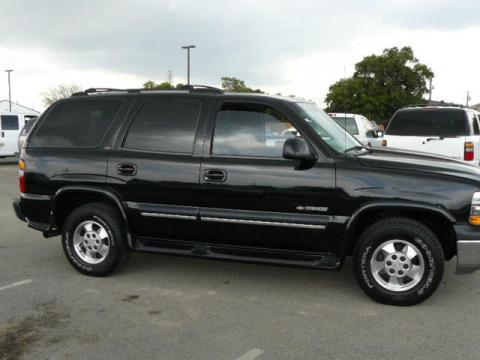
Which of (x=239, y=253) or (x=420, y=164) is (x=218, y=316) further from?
(x=420, y=164)

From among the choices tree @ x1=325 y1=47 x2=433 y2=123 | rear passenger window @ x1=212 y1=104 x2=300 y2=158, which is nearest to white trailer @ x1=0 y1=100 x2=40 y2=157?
rear passenger window @ x1=212 y1=104 x2=300 y2=158

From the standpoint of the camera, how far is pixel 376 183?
4289 mm

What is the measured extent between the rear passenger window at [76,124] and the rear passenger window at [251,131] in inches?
46.3

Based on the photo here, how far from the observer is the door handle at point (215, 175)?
4.63 meters

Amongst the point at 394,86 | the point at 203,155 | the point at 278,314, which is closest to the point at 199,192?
the point at 203,155

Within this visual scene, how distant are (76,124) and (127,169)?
0.84 metres

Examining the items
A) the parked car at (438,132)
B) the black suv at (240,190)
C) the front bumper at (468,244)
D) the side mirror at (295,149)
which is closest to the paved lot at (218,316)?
the black suv at (240,190)

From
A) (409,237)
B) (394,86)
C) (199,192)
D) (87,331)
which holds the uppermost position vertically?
(394,86)

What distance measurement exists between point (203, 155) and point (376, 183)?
1551mm

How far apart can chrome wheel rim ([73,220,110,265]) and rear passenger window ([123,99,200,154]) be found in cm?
90

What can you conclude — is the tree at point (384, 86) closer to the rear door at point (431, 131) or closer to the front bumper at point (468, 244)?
the rear door at point (431, 131)

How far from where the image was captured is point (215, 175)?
4652 mm

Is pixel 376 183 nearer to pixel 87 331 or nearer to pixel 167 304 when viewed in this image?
pixel 167 304

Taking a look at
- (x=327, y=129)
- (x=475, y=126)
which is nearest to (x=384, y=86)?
(x=475, y=126)
